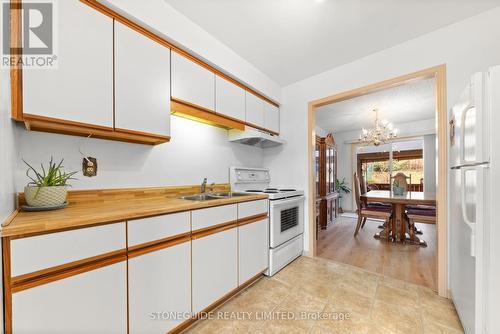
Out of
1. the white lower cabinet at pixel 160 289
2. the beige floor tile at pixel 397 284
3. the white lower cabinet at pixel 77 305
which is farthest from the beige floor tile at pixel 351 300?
the white lower cabinet at pixel 77 305

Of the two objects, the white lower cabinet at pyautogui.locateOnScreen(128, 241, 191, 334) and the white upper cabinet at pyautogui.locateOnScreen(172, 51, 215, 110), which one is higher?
the white upper cabinet at pyautogui.locateOnScreen(172, 51, 215, 110)

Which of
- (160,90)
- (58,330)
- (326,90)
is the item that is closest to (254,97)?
(326,90)

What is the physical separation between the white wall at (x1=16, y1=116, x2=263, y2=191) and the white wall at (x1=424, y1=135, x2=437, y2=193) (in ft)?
17.3

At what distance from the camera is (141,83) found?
4.75 ft

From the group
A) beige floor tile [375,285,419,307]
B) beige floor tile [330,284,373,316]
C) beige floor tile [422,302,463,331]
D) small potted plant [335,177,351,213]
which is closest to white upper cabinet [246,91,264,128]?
beige floor tile [330,284,373,316]

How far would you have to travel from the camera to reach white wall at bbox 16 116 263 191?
1.27 metres

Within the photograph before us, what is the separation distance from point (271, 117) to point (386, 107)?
2.72m

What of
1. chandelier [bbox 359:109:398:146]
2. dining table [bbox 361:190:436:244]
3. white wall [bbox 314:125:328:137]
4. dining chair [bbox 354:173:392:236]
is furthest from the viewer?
white wall [bbox 314:125:328:137]

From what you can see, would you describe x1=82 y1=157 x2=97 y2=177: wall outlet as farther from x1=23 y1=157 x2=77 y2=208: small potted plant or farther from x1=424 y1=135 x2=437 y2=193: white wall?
x1=424 y1=135 x2=437 y2=193: white wall

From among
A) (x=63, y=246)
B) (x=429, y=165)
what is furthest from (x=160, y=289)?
(x=429, y=165)

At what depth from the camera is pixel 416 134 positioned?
16.3 feet

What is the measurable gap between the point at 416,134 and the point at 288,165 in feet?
14.1

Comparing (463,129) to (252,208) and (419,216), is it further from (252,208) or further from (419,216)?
(419,216)

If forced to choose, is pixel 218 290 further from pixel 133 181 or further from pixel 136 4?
pixel 136 4
